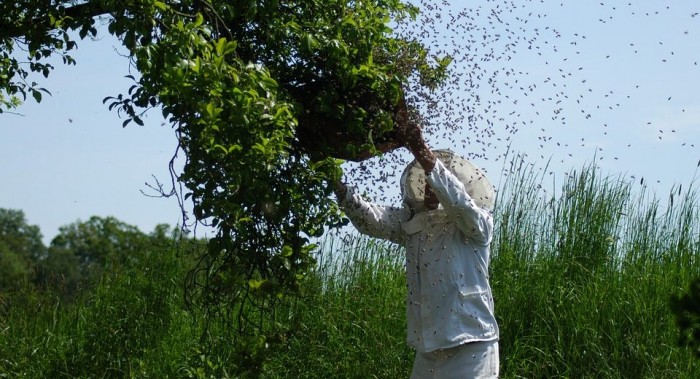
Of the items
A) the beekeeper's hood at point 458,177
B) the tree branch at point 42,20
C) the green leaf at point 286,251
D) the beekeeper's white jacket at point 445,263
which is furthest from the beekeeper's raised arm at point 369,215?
the tree branch at point 42,20

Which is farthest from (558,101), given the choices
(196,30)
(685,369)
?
(685,369)

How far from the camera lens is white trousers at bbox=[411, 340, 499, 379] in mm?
4367

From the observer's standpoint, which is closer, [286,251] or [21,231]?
[286,251]

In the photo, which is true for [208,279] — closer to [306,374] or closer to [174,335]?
[306,374]

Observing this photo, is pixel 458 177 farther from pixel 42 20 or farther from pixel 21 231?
pixel 21 231

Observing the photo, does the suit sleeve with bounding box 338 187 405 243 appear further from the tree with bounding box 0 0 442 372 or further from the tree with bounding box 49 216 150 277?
the tree with bounding box 49 216 150 277

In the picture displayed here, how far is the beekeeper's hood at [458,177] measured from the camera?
4.56 m

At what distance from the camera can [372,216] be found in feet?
15.2

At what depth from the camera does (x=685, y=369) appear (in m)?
5.76

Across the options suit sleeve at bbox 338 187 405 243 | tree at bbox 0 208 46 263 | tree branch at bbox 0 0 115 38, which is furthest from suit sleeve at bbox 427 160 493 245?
tree at bbox 0 208 46 263

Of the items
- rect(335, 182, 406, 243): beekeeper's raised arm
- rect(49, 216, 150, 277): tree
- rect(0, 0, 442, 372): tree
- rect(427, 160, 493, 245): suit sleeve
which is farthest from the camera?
rect(49, 216, 150, 277): tree

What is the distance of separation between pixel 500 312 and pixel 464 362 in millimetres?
1734

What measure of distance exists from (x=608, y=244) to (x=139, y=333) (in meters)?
3.14

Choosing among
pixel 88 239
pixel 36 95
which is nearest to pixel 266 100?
pixel 36 95
